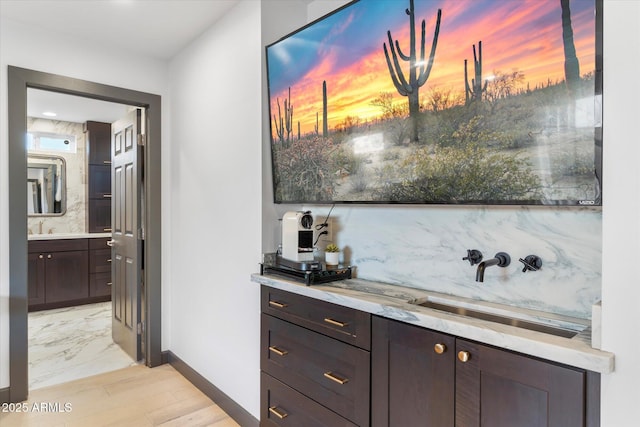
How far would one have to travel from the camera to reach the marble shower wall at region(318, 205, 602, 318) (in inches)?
52.5

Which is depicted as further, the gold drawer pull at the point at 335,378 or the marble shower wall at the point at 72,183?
the marble shower wall at the point at 72,183

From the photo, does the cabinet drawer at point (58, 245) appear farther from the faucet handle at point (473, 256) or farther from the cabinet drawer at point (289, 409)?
the faucet handle at point (473, 256)

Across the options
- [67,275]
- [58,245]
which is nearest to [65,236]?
[58,245]

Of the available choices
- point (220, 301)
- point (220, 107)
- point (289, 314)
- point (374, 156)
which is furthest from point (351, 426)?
point (220, 107)

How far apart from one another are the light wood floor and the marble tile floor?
0.21 m

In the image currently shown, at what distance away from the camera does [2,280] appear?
2.61m

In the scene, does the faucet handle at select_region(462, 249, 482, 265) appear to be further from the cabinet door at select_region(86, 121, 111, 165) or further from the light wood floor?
the cabinet door at select_region(86, 121, 111, 165)

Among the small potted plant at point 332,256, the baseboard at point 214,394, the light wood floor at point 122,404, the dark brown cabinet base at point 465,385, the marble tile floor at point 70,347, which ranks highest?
the small potted plant at point 332,256

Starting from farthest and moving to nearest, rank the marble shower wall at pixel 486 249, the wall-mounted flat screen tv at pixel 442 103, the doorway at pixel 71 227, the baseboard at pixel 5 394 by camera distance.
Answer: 1. the doorway at pixel 71 227
2. the baseboard at pixel 5 394
3. the marble shower wall at pixel 486 249
4. the wall-mounted flat screen tv at pixel 442 103

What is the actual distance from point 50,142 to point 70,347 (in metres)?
3.33

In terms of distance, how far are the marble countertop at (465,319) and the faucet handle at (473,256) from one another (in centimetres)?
16

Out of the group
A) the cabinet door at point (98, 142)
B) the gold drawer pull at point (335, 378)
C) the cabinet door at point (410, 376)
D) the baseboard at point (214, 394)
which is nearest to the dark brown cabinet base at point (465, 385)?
the cabinet door at point (410, 376)

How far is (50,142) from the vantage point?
557cm

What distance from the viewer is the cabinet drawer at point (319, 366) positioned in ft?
5.15
